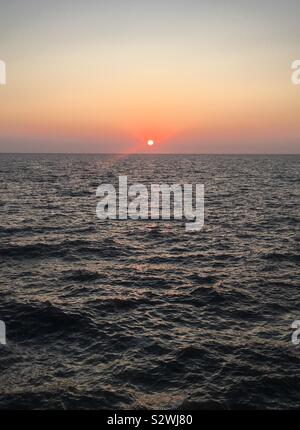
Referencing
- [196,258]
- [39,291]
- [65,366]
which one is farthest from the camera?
[196,258]

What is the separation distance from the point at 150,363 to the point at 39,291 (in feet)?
30.0

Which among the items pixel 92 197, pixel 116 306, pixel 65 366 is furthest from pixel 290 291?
pixel 92 197

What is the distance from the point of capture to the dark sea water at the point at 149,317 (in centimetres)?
1348

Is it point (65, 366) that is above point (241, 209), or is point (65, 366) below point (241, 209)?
below

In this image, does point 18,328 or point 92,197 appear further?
point 92,197

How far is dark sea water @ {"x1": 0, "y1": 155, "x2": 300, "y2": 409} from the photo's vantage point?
13484 millimetres

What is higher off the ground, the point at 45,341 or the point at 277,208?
the point at 277,208

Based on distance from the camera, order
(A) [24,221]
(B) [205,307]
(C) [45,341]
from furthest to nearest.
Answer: (A) [24,221], (B) [205,307], (C) [45,341]

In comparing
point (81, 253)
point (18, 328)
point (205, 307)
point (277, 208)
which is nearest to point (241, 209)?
point (277, 208)

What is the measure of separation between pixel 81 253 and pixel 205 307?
12298mm

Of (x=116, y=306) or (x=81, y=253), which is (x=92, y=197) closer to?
(x=81, y=253)

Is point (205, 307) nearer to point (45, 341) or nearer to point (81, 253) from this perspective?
point (45, 341)

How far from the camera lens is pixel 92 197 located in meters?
58.7

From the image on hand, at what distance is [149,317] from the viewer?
18875mm
